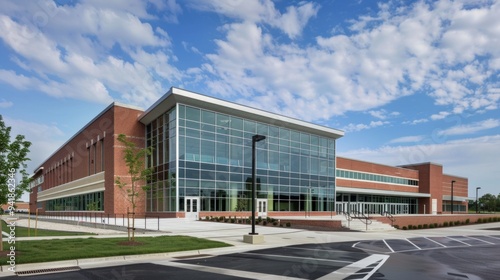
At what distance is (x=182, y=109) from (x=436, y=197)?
2230 inches

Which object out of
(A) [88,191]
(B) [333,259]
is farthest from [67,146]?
(B) [333,259]

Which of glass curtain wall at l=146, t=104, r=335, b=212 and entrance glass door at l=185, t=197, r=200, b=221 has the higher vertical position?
glass curtain wall at l=146, t=104, r=335, b=212

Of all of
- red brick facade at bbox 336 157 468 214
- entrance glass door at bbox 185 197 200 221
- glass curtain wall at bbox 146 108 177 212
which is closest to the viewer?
entrance glass door at bbox 185 197 200 221

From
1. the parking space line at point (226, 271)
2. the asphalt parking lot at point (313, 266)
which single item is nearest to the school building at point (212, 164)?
the asphalt parking lot at point (313, 266)

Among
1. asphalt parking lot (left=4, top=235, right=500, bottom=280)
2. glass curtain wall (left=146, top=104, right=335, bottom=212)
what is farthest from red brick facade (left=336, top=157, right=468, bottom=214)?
asphalt parking lot (left=4, top=235, right=500, bottom=280)

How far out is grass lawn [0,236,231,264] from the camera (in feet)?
Result: 41.0

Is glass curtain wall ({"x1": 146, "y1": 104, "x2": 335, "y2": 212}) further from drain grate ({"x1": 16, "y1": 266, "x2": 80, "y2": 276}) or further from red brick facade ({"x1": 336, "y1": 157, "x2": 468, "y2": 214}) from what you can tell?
drain grate ({"x1": 16, "y1": 266, "x2": 80, "y2": 276})

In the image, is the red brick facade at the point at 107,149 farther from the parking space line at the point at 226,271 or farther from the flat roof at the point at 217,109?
the parking space line at the point at 226,271

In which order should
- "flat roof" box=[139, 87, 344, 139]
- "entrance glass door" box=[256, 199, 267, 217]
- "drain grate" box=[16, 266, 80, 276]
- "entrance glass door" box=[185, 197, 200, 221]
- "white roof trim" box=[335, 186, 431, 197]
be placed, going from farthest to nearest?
"white roof trim" box=[335, 186, 431, 197] → "entrance glass door" box=[256, 199, 267, 217] → "entrance glass door" box=[185, 197, 200, 221] → "flat roof" box=[139, 87, 344, 139] → "drain grate" box=[16, 266, 80, 276]

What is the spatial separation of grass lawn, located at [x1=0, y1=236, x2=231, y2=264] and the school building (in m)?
15.7

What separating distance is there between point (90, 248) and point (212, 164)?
2694 centimetres

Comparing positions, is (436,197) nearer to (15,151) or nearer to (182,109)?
(182,109)

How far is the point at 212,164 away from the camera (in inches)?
1636

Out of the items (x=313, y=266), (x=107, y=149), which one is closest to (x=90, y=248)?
(x=313, y=266)
